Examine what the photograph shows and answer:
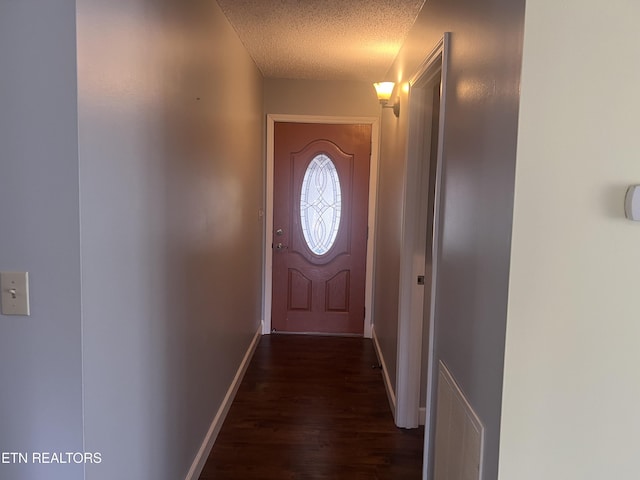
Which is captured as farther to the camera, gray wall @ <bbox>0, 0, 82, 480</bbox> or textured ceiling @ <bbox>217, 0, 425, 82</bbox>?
textured ceiling @ <bbox>217, 0, 425, 82</bbox>

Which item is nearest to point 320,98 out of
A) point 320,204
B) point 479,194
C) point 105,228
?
point 320,204

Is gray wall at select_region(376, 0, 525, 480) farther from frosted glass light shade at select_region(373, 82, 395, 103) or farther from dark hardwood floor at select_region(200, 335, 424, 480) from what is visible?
frosted glass light shade at select_region(373, 82, 395, 103)

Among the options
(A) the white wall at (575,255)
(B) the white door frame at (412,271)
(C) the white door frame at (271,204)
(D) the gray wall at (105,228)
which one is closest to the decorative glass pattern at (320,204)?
(C) the white door frame at (271,204)

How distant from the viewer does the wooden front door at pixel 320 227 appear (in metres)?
4.34

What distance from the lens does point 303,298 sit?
452cm

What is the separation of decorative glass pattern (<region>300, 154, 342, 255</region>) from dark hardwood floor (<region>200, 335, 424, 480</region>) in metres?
1.12

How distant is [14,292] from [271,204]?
3.31 meters

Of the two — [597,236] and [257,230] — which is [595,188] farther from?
[257,230]

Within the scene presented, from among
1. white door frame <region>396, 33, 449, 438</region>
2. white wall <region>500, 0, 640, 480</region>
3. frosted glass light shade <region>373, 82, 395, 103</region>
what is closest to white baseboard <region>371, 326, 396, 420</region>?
white door frame <region>396, 33, 449, 438</region>

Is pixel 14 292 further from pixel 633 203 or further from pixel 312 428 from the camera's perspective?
pixel 312 428

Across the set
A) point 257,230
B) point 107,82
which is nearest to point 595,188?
point 107,82

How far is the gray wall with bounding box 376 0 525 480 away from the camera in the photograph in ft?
3.88

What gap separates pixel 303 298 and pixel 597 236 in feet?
11.6

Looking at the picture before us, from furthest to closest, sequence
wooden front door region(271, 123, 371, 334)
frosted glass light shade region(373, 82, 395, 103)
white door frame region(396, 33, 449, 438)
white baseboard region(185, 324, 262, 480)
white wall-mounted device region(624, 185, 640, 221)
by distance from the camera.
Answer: wooden front door region(271, 123, 371, 334), frosted glass light shade region(373, 82, 395, 103), white door frame region(396, 33, 449, 438), white baseboard region(185, 324, 262, 480), white wall-mounted device region(624, 185, 640, 221)
